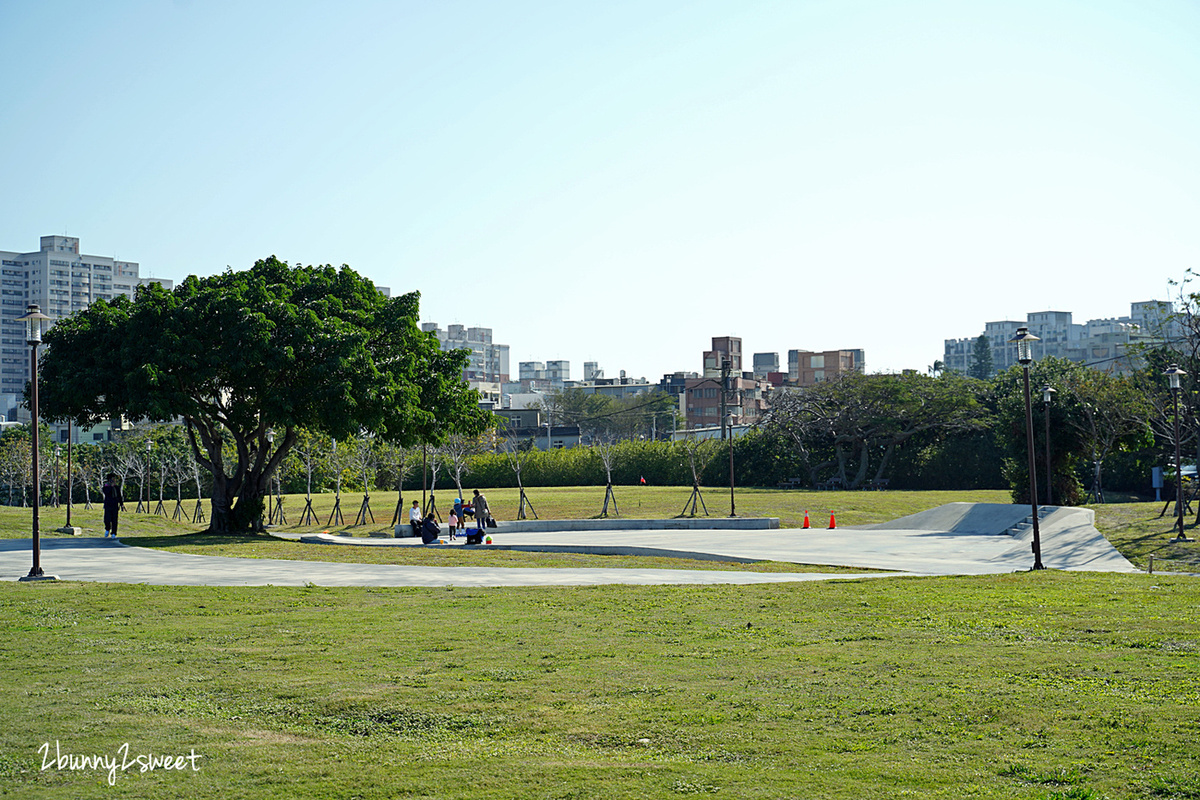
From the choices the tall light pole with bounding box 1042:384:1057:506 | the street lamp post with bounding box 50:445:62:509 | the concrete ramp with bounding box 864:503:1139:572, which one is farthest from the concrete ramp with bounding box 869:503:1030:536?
the street lamp post with bounding box 50:445:62:509

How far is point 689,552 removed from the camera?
22250mm

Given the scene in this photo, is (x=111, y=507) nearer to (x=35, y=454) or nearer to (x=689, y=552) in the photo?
(x=35, y=454)

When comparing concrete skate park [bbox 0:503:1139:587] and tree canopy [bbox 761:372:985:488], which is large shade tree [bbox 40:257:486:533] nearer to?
concrete skate park [bbox 0:503:1139:587]

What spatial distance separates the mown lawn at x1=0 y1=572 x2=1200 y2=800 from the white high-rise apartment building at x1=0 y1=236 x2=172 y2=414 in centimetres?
17417

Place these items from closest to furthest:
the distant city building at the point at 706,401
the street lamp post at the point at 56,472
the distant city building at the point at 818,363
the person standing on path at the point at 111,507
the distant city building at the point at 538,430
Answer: the person standing on path at the point at 111,507 < the street lamp post at the point at 56,472 < the distant city building at the point at 538,430 < the distant city building at the point at 706,401 < the distant city building at the point at 818,363

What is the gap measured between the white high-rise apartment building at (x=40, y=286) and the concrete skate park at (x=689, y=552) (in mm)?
158736

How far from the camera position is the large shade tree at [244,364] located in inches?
955

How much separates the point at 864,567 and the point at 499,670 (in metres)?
12.3

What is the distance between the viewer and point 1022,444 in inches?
1209

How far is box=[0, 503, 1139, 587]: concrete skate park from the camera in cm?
1631

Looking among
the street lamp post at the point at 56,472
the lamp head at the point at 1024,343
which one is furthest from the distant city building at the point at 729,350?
the lamp head at the point at 1024,343

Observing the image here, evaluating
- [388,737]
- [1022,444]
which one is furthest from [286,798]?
[1022,444]

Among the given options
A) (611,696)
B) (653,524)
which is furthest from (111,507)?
(611,696)

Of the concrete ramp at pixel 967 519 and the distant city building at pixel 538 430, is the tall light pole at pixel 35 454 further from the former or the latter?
the distant city building at pixel 538 430
